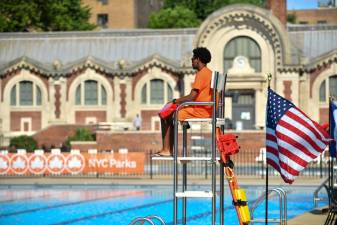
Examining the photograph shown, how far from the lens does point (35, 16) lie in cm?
6912

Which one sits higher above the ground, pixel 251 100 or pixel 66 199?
pixel 251 100

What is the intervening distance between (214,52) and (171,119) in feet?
134

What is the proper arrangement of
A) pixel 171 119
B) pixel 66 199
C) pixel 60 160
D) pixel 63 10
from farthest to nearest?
pixel 63 10
pixel 60 160
pixel 66 199
pixel 171 119

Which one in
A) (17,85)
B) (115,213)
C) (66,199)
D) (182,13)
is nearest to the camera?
(115,213)

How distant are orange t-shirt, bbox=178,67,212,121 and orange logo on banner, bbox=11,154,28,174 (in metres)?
25.8

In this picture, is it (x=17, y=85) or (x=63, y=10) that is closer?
(x=17, y=85)

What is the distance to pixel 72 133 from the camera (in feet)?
173

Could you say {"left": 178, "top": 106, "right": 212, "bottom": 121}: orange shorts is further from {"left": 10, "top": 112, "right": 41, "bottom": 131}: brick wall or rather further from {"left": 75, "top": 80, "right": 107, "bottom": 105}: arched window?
{"left": 10, "top": 112, "right": 41, "bottom": 131}: brick wall

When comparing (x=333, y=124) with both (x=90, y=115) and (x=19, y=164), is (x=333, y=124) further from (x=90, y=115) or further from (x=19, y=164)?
(x=90, y=115)

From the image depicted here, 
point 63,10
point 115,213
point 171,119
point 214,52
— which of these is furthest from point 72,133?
point 171,119

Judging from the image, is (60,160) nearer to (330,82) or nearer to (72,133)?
(72,133)

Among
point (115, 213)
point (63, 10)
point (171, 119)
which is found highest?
point (63, 10)

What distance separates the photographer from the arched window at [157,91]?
54906 mm

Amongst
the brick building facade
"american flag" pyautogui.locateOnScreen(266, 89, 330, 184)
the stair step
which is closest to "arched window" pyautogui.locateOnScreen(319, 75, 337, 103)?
"american flag" pyautogui.locateOnScreen(266, 89, 330, 184)
